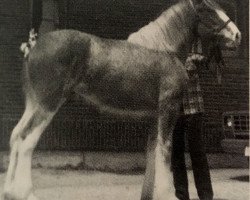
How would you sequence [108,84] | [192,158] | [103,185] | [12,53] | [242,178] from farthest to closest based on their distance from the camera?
[12,53] → [242,178] → [103,185] → [192,158] → [108,84]

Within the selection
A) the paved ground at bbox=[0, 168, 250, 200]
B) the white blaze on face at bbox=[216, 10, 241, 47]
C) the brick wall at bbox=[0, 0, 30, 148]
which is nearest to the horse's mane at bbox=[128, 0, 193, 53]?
the white blaze on face at bbox=[216, 10, 241, 47]

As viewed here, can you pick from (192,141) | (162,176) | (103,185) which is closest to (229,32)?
(192,141)

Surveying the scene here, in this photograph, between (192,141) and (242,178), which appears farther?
(242,178)

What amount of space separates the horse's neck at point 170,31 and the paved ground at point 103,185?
4.91ft

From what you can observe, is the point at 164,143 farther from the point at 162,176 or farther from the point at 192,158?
the point at 192,158

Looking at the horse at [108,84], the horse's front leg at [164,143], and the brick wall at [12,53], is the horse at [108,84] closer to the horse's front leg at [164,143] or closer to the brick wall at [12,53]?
the horse's front leg at [164,143]

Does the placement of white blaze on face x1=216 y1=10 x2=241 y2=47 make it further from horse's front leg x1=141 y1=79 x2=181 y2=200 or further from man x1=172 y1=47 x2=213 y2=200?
horse's front leg x1=141 y1=79 x2=181 y2=200

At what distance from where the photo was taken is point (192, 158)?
3.93 metres

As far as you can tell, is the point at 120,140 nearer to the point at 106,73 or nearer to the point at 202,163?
the point at 202,163

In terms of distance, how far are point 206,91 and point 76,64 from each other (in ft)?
14.8

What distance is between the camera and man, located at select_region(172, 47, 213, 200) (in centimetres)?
384

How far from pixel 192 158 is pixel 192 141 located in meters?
0.13

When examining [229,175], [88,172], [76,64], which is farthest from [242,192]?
[76,64]

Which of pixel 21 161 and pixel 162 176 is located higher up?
pixel 21 161
